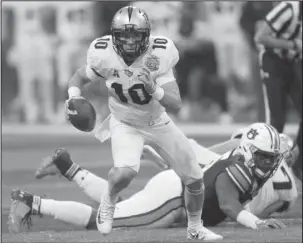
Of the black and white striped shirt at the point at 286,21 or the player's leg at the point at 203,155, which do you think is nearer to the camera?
the player's leg at the point at 203,155

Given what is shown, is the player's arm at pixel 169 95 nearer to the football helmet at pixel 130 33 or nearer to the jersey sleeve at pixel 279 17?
the football helmet at pixel 130 33

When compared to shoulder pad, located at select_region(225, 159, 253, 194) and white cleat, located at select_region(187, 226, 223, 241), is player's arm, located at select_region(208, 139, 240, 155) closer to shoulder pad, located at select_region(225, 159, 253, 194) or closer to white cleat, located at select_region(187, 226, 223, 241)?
shoulder pad, located at select_region(225, 159, 253, 194)

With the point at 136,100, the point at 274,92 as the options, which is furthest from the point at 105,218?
the point at 274,92

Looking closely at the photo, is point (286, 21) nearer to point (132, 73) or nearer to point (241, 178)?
point (241, 178)

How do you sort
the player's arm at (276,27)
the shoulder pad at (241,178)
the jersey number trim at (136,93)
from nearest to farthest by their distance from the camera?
the jersey number trim at (136,93) < the shoulder pad at (241,178) < the player's arm at (276,27)

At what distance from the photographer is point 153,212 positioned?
25.1 feet

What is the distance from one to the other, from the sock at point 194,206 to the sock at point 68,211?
78 cm

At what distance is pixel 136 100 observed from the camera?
273 inches

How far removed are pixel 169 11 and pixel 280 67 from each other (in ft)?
19.5

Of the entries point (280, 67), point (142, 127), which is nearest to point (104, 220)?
point (142, 127)

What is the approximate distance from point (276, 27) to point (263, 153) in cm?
218

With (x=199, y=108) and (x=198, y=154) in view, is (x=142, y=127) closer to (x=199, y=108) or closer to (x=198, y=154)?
(x=198, y=154)

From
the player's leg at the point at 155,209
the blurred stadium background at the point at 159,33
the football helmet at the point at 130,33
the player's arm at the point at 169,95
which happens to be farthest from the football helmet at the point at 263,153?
the blurred stadium background at the point at 159,33

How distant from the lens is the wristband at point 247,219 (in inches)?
289
